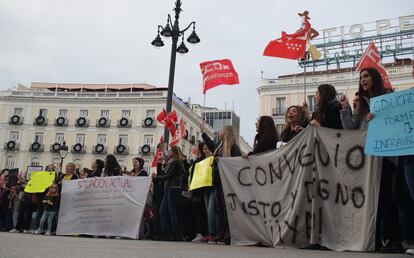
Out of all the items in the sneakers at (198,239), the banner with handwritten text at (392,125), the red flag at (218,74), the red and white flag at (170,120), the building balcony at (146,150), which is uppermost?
the building balcony at (146,150)

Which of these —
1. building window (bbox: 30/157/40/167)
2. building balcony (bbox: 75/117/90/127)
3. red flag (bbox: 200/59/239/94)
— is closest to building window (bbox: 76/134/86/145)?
building balcony (bbox: 75/117/90/127)

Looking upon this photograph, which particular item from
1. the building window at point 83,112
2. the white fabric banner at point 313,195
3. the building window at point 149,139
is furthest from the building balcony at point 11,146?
the white fabric banner at point 313,195

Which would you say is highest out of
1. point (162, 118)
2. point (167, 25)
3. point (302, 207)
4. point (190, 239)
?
point (167, 25)

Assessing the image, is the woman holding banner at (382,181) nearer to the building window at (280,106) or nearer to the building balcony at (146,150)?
the building window at (280,106)

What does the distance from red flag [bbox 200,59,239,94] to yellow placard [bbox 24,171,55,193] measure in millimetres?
4267

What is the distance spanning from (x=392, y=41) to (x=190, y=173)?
1576 inches

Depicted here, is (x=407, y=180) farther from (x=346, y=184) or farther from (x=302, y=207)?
(x=302, y=207)

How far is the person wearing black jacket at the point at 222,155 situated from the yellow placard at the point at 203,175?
0.08 metres

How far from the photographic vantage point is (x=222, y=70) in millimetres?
10984

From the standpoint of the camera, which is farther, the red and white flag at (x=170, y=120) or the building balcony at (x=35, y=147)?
the building balcony at (x=35, y=147)

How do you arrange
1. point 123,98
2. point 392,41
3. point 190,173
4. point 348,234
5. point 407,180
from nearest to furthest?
point 407,180 < point 348,234 < point 190,173 < point 392,41 < point 123,98

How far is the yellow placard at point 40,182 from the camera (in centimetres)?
1012

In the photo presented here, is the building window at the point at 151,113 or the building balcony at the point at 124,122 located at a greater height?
the building window at the point at 151,113

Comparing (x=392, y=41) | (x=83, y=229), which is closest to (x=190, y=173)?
(x=83, y=229)
